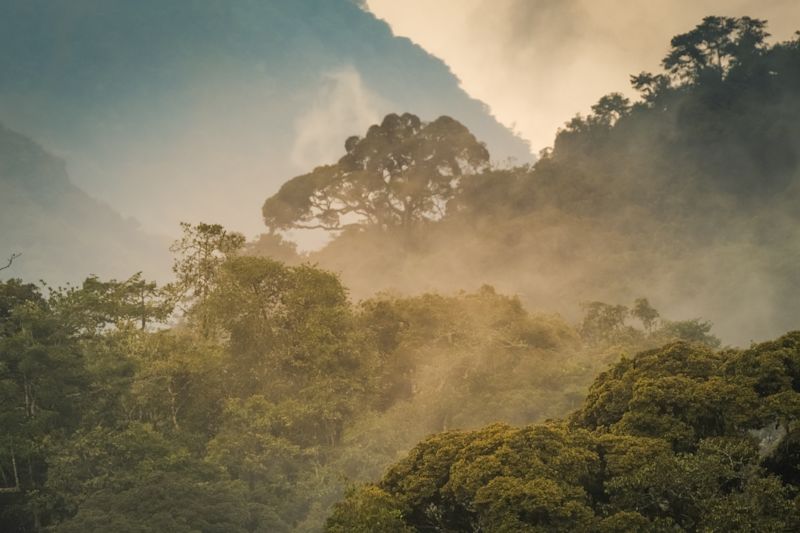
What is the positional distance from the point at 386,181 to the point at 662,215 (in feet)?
81.8

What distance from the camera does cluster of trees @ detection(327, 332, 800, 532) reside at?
12617 millimetres

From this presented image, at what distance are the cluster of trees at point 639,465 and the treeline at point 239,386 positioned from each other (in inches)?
365

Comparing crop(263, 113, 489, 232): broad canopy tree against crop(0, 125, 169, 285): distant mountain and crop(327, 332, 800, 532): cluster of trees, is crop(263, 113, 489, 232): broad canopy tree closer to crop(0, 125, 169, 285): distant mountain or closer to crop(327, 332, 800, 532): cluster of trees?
crop(327, 332, 800, 532): cluster of trees

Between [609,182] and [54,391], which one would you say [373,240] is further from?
[54,391]

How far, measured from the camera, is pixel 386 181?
69.7 metres

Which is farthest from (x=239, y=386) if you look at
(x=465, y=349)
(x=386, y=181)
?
(x=386, y=181)

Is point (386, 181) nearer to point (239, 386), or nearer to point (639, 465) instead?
point (239, 386)

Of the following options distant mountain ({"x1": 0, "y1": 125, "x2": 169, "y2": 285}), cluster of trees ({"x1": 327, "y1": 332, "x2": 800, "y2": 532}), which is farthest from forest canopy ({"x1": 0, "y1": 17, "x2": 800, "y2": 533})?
distant mountain ({"x1": 0, "y1": 125, "x2": 169, "y2": 285})

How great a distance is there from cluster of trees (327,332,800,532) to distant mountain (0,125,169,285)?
427 feet

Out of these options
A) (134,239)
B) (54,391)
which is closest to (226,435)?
(54,391)

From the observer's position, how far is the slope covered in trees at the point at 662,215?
52656 mm

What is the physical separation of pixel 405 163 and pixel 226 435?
45.0 metres

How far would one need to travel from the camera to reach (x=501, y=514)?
1327cm

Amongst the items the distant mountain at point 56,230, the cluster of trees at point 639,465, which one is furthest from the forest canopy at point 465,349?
the distant mountain at point 56,230
